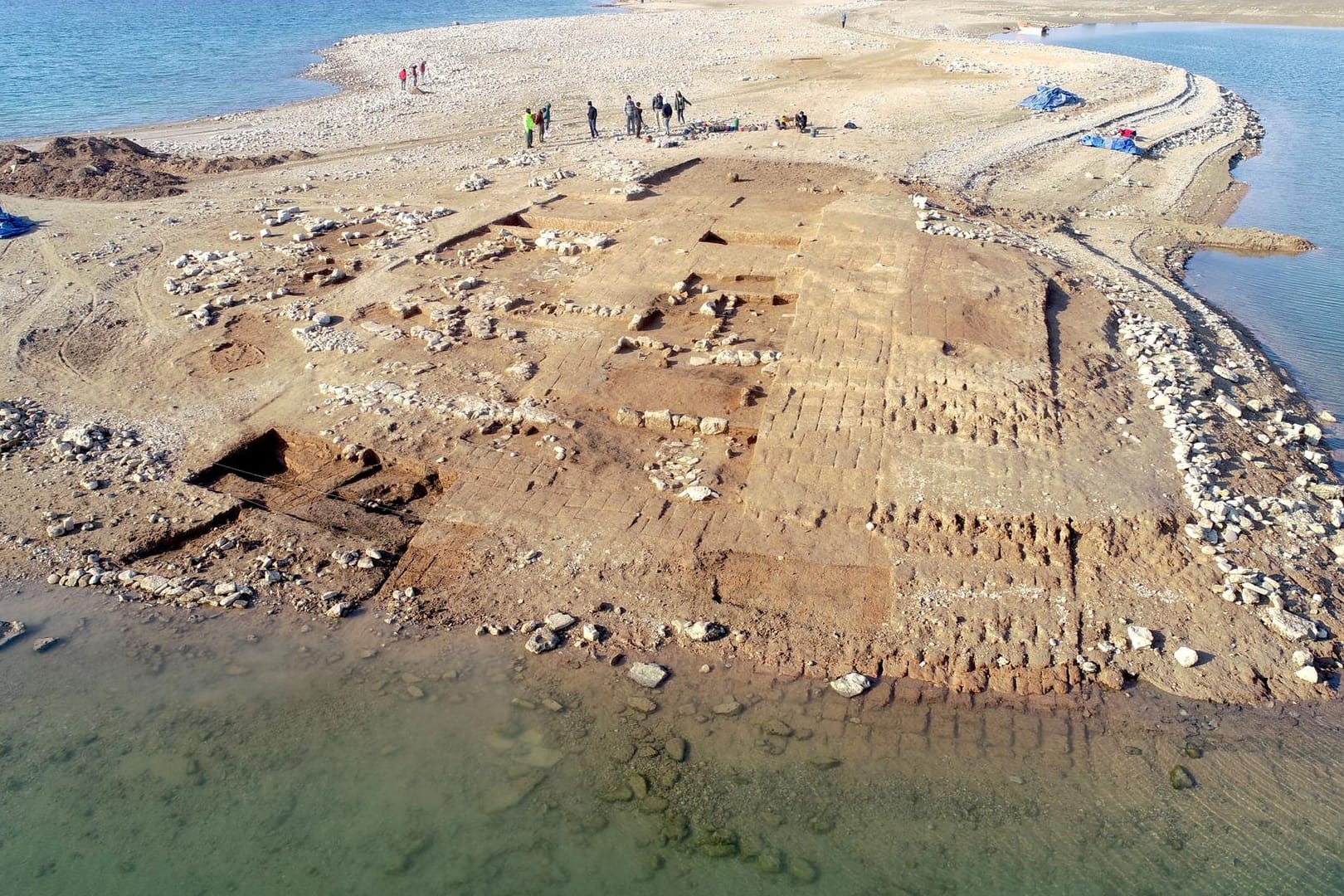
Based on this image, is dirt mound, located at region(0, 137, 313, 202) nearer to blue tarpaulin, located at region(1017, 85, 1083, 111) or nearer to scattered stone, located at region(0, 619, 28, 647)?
scattered stone, located at region(0, 619, 28, 647)

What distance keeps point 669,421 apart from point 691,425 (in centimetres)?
28

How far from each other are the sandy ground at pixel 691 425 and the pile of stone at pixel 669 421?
1.7 inches

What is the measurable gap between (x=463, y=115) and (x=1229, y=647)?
2542 centimetres

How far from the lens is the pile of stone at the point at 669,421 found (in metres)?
10.2

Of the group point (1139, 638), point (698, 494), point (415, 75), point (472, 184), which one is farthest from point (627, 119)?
point (1139, 638)

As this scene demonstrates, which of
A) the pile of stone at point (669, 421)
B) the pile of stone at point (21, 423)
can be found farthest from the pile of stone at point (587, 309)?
the pile of stone at point (21, 423)

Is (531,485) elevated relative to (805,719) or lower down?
elevated

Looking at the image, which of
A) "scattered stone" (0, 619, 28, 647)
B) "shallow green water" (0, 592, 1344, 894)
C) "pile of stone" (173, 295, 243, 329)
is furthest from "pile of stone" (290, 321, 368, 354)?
"shallow green water" (0, 592, 1344, 894)

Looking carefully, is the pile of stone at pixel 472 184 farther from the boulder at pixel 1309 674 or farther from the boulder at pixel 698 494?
the boulder at pixel 1309 674

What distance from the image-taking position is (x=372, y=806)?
21.6 feet

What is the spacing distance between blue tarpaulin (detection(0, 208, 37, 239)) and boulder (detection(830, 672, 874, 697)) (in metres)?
18.2

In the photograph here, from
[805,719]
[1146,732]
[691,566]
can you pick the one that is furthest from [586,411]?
[1146,732]

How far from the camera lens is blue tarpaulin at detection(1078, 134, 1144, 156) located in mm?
23203

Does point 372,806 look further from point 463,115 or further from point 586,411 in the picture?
point 463,115
